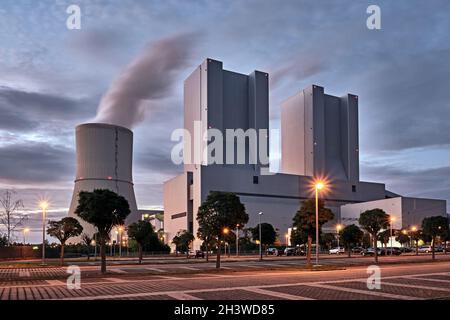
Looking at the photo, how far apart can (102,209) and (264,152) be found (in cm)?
9463

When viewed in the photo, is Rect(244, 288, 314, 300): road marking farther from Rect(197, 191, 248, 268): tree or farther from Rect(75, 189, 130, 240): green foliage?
Rect(197, 191, 248, 268): tree

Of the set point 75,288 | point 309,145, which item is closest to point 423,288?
point 75,288

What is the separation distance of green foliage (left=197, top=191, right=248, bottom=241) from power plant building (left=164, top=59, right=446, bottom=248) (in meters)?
67.4

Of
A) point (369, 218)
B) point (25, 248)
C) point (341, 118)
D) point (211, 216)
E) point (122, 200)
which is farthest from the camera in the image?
point (341, 118)

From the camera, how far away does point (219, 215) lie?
34.7 meters

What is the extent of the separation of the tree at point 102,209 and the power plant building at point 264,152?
73387mm

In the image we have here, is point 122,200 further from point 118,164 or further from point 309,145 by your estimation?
point 309,145

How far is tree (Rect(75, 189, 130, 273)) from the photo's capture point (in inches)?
1117

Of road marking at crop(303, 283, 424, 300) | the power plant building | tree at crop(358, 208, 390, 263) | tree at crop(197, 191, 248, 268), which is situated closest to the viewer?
road marking at crop(303, 283, 424, 300)

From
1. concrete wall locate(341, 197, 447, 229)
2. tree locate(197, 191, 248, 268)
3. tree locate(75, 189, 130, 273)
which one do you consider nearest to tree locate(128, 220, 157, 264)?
tree locate(197, 191, 248, 268)

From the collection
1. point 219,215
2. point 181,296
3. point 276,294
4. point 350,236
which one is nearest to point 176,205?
point 350,236
